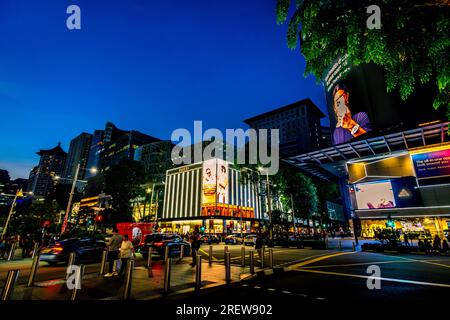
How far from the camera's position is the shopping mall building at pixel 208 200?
6278 cm

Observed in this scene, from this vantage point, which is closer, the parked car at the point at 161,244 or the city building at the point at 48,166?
the parked car at the point at 161,244

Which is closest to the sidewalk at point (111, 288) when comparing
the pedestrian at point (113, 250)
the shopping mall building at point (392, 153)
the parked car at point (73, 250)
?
the pedestrian at point (113, 250)

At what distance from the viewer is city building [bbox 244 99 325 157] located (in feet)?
370

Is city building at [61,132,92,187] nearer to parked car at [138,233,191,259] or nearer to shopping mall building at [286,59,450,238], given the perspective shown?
parked car at [138,233,191,259]

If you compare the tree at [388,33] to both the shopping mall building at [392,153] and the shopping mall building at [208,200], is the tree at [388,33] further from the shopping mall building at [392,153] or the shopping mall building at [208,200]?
the shopping mall building at [208,200]

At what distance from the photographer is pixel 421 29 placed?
143 inches

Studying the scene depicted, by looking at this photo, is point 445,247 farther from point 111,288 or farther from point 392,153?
point 111,288

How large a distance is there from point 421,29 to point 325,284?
7.65m

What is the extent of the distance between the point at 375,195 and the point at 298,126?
3554 inches

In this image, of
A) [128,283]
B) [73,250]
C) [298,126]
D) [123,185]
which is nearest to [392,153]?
[128,283]

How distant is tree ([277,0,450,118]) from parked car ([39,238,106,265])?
51.9ft

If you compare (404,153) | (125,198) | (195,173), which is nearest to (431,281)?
(404,153)

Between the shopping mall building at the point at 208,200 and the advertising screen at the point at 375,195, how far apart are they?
97.5 feet

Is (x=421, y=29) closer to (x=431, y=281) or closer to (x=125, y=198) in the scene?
(x=431, y=281)
